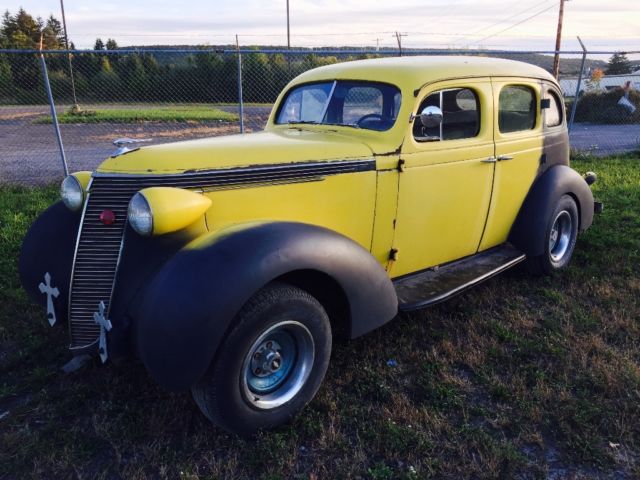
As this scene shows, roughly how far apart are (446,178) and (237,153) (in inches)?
59.1

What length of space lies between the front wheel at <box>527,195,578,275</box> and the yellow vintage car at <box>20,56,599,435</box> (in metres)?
0.06

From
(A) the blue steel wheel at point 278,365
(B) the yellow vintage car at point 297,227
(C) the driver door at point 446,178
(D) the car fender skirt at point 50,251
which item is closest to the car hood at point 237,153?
(B) the yellow vintage car at point 297,227

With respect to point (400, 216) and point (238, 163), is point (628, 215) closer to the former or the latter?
point (400, 216)

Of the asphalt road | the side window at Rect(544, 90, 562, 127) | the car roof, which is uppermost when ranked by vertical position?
the car roof

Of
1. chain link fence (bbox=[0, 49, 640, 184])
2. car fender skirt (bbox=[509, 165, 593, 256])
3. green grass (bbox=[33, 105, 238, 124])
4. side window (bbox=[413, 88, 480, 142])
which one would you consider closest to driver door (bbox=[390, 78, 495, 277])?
side window (bbox=[413, 88, 480, 142])

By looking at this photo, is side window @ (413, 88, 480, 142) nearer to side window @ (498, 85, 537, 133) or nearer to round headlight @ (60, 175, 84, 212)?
side window @ (498, 85, 537, 133)

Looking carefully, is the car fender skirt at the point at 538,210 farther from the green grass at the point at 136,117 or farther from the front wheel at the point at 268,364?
the green grass at the point at 136,117

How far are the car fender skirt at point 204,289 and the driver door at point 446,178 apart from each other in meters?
1.08

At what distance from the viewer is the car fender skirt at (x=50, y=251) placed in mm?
2994

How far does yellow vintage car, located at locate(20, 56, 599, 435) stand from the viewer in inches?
93.6

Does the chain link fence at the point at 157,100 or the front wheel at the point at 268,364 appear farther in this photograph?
the chain link fence at the point at 157,100

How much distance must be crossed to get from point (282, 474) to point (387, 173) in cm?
183

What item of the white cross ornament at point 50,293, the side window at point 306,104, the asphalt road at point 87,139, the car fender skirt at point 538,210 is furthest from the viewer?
the asphalt road at point 87,139

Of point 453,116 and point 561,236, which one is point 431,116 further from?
point 561,236
